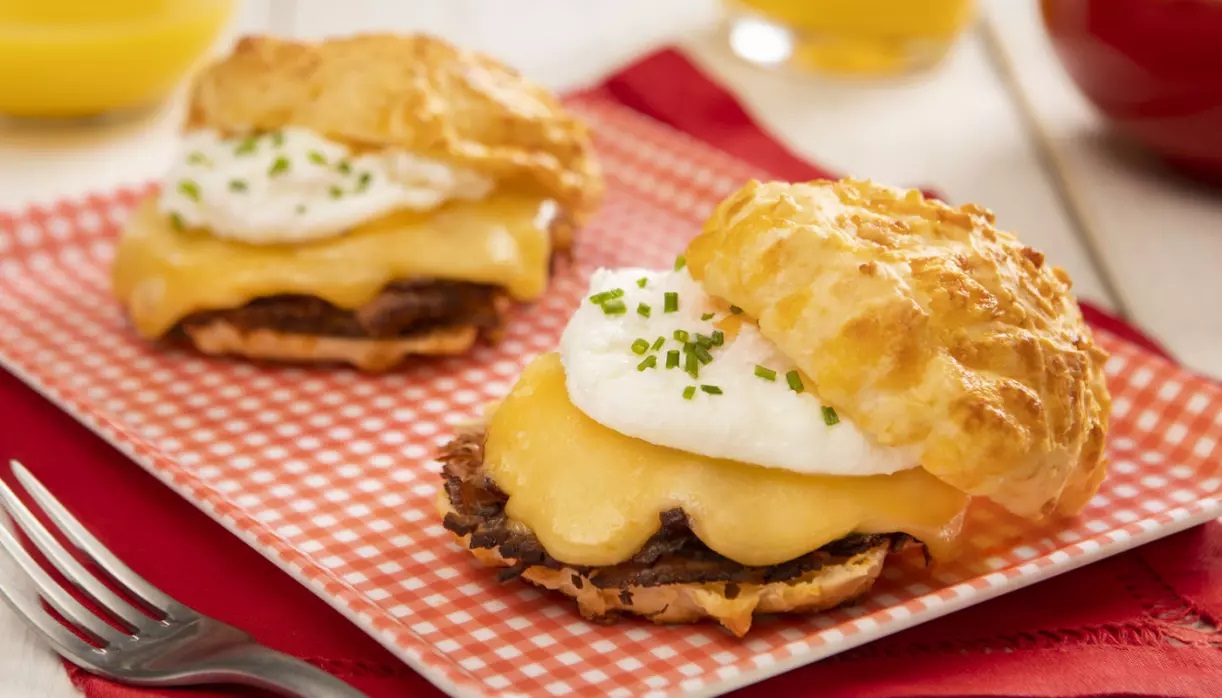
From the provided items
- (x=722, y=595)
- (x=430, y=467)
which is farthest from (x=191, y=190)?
(x=722, y=595)

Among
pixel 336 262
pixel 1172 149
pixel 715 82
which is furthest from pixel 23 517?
pixel 1172 149

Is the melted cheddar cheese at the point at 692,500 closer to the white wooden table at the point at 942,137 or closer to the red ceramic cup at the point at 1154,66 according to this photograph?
the white wooden table at the point at 942,137

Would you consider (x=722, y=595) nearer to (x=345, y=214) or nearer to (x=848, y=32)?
(x=345, y=214)

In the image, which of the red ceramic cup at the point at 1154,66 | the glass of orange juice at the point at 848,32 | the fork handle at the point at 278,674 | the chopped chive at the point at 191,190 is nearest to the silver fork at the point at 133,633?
the fork handle at the point at 278,674

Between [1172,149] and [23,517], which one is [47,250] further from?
[1172,149]

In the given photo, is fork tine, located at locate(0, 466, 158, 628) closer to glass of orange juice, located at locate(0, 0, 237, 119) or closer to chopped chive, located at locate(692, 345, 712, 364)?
chopped chive, located at locate(692, 345, 712, 364)

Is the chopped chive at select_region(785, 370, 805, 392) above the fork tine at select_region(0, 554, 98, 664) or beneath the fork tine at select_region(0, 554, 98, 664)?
above

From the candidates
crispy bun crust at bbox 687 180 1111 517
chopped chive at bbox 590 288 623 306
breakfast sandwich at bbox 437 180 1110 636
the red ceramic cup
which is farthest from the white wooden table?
chopped chive at bbox 590 288 623 306
